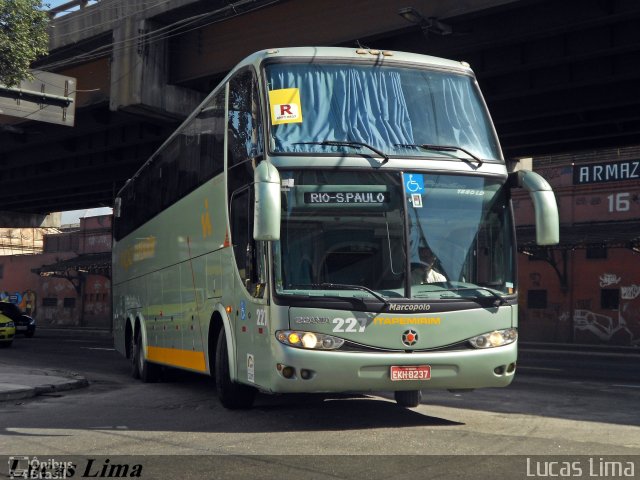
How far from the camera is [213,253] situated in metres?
11.9

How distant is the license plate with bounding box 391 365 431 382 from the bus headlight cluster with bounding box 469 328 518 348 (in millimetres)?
613

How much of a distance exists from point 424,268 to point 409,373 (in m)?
1.08

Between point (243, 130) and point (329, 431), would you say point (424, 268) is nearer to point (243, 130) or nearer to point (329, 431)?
point (329, 431)

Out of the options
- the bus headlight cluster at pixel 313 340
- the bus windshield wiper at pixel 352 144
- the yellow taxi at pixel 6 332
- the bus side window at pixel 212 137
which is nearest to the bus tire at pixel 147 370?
the bus side window at pixel 212 137

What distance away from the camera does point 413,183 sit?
30.9ft

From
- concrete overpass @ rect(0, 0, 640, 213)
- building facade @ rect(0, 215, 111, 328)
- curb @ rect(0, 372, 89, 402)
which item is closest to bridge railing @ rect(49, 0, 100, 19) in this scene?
concrete overpass @ rect(0, 0, 640, 213)

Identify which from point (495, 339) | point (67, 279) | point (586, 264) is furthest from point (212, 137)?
point (67, 279)

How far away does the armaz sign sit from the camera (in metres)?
36.4

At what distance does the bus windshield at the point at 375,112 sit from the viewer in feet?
31.6

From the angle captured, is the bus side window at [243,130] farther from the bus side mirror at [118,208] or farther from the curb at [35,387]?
the bus side mirror at [118,208]

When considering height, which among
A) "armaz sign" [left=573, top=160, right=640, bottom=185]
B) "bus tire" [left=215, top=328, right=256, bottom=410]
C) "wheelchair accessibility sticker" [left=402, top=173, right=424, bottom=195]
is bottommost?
"bus tire" [left=215, top=328, right=256, bottom=410]

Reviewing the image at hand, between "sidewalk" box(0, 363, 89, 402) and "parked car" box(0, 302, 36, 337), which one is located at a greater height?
"parked car" box(0, 302, 36, 337)

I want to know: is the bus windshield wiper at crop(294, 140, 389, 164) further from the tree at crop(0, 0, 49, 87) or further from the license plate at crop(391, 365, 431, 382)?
the tree at crop(0, 0, 49, 87)

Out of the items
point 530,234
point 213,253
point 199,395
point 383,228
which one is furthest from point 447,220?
point 530,234
